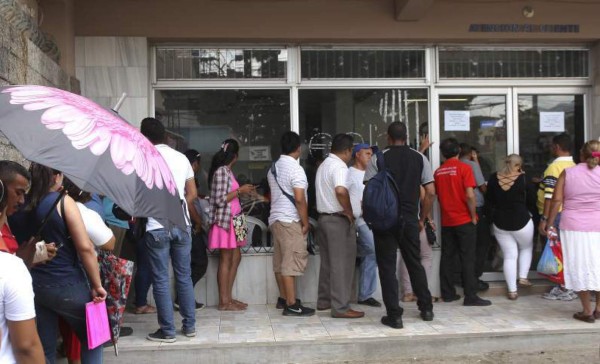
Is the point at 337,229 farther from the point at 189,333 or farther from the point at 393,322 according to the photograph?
the point at 189,333

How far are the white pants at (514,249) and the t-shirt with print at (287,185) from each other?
2.39 m

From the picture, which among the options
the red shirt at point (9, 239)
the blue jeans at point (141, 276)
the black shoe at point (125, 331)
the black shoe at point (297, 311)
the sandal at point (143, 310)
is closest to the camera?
the red shirt at point (9, 239)

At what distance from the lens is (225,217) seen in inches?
231

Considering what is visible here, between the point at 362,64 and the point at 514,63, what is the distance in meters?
1.87

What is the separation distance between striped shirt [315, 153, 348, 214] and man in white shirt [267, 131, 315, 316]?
6.0 inches

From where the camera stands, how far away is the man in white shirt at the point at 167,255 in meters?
4.79

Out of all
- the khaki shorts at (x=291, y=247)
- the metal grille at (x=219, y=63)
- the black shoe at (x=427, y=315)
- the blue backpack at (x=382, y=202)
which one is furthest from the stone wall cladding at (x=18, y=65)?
the black shoe at (x=427, y=315)

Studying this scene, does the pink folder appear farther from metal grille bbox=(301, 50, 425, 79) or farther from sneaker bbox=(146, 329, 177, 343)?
metal grille bbox=(301, 50, 425, 79)

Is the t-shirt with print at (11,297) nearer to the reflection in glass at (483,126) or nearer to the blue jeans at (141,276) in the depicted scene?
the blue jeans at (141,276)

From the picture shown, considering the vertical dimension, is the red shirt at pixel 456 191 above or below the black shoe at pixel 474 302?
above

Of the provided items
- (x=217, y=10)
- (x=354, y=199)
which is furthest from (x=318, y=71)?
(x=354, y=199)

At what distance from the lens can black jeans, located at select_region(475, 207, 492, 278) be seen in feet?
21.7

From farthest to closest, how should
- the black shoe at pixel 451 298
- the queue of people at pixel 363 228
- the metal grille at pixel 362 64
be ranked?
1. the metal grille at pixel 362 64
2. the black shoe at pixel 451 298
3. the queue of people at pixel 363 228

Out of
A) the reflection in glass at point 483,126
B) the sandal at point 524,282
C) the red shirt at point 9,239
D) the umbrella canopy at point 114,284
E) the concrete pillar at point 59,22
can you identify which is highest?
the concrete pillar at point 59,22
